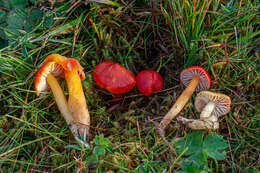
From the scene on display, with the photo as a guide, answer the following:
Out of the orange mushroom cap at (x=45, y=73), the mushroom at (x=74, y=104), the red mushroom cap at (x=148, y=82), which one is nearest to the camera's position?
the orange mushroom cap at (x=45, y=73)

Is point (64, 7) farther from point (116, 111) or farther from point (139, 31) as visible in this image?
point (116, 111)

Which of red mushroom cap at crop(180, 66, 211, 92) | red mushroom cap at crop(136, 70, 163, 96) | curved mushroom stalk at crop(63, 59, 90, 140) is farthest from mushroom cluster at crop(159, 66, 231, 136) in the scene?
curved mushroom stalk at crop(63, 59, 90, 140)

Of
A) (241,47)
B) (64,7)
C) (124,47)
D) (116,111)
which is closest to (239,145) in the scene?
(241,47)

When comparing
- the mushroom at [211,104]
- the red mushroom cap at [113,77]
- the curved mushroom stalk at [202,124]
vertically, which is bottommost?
the curved mushroom stalk at [202,124]

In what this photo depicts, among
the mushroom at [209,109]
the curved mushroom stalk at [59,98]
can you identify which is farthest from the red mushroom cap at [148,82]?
the curved mushroom stalk at [59,98]

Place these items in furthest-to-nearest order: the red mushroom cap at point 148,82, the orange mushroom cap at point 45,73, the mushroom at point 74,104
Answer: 1. the red mushroom cap at point 148,82
2. the mushroom at point 74,104
3. the orange mushroom cap at point 45,73

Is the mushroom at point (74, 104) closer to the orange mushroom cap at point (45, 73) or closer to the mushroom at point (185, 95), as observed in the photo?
the orange mushroom cap at point (45, 73)

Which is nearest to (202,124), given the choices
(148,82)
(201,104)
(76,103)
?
(201,104)
